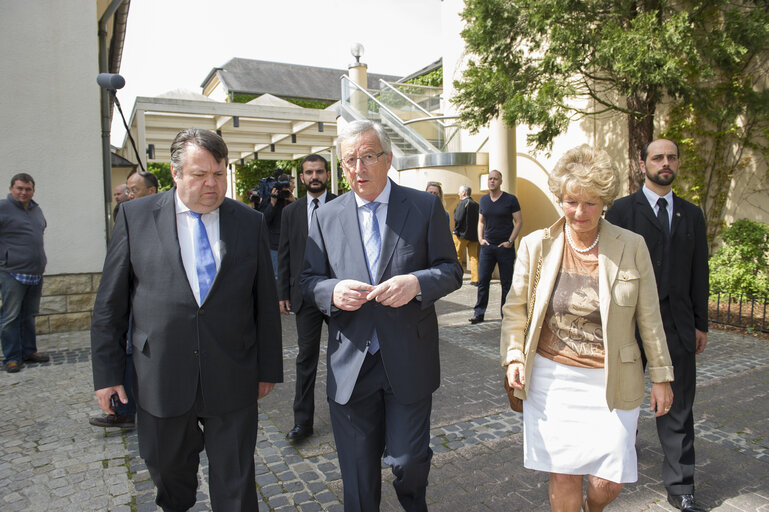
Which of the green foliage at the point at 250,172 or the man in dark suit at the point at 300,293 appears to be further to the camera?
the green foliage at the point at 250,172

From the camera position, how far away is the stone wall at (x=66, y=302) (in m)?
7.69

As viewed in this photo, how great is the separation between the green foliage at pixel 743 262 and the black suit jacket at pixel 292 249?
678 centimetres

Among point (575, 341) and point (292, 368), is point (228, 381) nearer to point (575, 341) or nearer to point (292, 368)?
point (575, 341)

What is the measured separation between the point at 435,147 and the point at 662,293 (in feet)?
40.5

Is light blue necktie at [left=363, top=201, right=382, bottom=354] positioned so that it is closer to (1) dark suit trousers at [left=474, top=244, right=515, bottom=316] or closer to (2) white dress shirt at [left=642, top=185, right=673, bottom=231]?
(2) white dress shirt at [left=642, top=185, right=673, bottom=231]

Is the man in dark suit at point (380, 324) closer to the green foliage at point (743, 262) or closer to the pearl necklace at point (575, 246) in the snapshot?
the pearl necklace at point (575, 246)

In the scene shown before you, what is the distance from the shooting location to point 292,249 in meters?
4.32

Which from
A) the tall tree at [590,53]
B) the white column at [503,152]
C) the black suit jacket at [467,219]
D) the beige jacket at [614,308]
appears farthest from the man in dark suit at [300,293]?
the white column at [503,152]

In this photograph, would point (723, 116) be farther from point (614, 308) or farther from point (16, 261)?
point (16, 261)

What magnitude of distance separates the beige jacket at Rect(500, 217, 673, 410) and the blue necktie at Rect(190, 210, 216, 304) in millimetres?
1372

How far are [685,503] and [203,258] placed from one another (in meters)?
2.85

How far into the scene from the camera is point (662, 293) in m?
3.21

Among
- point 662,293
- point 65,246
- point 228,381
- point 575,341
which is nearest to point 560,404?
point 575,341

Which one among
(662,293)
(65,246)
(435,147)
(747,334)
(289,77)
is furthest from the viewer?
(289,77)
